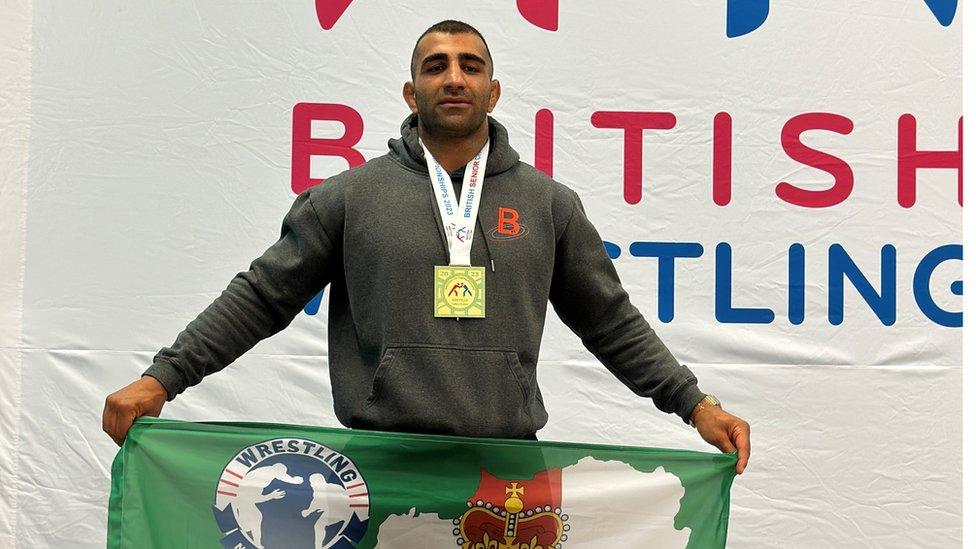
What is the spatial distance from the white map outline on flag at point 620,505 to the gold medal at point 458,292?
1.22ft

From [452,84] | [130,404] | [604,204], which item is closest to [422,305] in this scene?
[452,84]

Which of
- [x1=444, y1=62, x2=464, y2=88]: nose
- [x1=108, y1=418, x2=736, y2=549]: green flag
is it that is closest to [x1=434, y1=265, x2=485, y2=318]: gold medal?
[x1=108, y1=418, x2=736, y2=549]: green flag

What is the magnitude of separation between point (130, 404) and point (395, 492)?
488mm

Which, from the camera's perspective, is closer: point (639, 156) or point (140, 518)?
point (140, 518)

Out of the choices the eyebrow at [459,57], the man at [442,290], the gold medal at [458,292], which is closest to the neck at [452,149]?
the man at [442,290]

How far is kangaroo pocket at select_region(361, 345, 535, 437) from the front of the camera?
1.98m

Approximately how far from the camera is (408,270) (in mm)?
2021

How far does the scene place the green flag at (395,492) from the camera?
2.04 m

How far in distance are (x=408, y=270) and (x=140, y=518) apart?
0.64 m

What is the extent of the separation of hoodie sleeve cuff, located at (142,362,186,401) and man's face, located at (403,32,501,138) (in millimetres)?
633

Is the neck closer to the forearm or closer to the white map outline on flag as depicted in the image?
the forearm

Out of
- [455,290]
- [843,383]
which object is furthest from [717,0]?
[455,290]

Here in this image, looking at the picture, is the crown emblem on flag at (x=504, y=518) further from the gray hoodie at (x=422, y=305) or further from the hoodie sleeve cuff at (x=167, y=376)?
the hoodie sleeve cuff at (x=167, y=376)

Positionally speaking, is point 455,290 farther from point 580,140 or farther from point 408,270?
point 580,140
